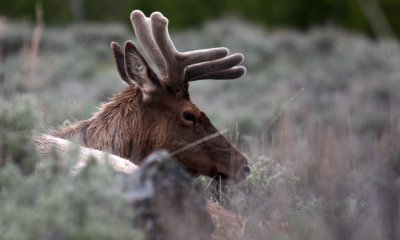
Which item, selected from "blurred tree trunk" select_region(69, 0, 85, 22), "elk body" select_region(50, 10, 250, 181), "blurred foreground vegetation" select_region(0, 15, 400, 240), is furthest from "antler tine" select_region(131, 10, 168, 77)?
"blurred tree trunk" select_region(69, 0, 85, 22)

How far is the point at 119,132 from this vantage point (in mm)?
6387

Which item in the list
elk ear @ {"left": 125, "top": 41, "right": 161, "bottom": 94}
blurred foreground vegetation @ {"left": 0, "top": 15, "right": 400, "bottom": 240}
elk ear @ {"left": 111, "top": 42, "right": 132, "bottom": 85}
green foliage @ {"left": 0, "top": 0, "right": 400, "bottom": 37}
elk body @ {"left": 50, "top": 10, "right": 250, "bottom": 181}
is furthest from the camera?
green foliage @ {"left": 0, "top": 0, "right": 400, "bottom": 37}

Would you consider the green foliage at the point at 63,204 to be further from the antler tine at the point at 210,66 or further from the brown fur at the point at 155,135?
the antler tine at the point at 210,66

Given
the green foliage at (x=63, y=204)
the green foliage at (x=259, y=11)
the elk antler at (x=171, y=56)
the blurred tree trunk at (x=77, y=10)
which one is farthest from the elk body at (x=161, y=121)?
the blurred tree trunk at (x=77, y=10)

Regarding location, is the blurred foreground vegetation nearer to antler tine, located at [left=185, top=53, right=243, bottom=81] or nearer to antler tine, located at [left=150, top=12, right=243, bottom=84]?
antler tine, located at [left=185, top=53, right=243, bottom=81]

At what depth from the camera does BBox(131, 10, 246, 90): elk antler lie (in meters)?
6.31

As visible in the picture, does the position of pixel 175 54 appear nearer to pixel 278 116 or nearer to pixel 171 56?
pixel 171 56

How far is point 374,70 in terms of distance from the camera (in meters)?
22.1

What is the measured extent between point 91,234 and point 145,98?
9.41 ft

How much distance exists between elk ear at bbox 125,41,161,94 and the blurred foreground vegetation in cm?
80

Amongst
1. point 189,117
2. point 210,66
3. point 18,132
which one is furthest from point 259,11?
point 18,132

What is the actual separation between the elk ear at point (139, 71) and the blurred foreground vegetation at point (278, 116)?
31.4 inches

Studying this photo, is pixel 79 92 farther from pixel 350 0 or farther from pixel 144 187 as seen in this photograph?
pixel 350 0

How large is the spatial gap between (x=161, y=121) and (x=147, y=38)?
2.23ft
